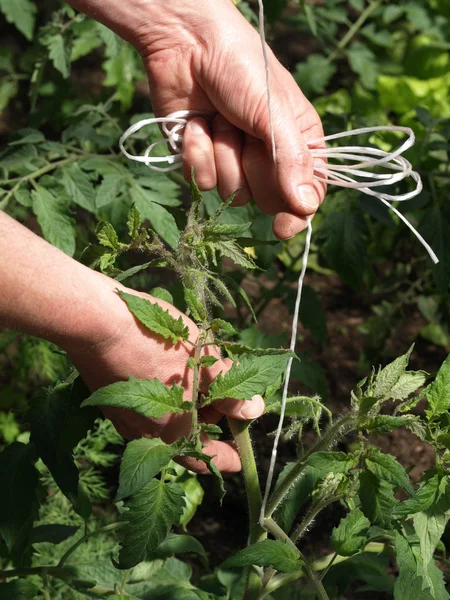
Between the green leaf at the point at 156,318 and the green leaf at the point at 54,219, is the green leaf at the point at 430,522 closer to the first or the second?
the green leaf at the point at 156,318

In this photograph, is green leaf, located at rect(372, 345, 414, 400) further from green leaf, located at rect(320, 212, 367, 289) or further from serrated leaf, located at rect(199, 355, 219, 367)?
green leaf, located at rect(320, 212, 367, 289)

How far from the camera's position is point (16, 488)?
1217 millimetres

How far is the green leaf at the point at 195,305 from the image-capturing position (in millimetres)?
1043

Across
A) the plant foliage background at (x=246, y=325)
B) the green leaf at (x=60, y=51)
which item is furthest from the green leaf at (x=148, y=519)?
the green leaf at (x=60, y=51)

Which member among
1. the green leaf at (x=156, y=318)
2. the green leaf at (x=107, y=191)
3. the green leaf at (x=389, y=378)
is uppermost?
the green leaf at (x=156, y=318)

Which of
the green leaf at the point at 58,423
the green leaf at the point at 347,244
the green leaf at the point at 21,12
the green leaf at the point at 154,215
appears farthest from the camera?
the green leaf at the point at 21,12

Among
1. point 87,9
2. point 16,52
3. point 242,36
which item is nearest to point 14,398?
point 87,9

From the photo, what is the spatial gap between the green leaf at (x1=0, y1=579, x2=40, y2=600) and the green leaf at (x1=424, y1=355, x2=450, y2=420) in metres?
0.72

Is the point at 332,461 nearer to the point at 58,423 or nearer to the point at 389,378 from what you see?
the point at 389,378

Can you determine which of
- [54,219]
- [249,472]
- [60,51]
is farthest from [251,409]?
[60,51]

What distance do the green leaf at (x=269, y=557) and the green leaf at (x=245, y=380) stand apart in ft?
0.68

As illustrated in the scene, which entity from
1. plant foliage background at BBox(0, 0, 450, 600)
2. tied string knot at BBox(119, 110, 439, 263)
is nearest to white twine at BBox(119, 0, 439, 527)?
tied string knot at BBox(119, 110, 439, 263)

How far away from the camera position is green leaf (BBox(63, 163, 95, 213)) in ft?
5.49

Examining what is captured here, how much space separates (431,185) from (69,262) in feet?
3.38
